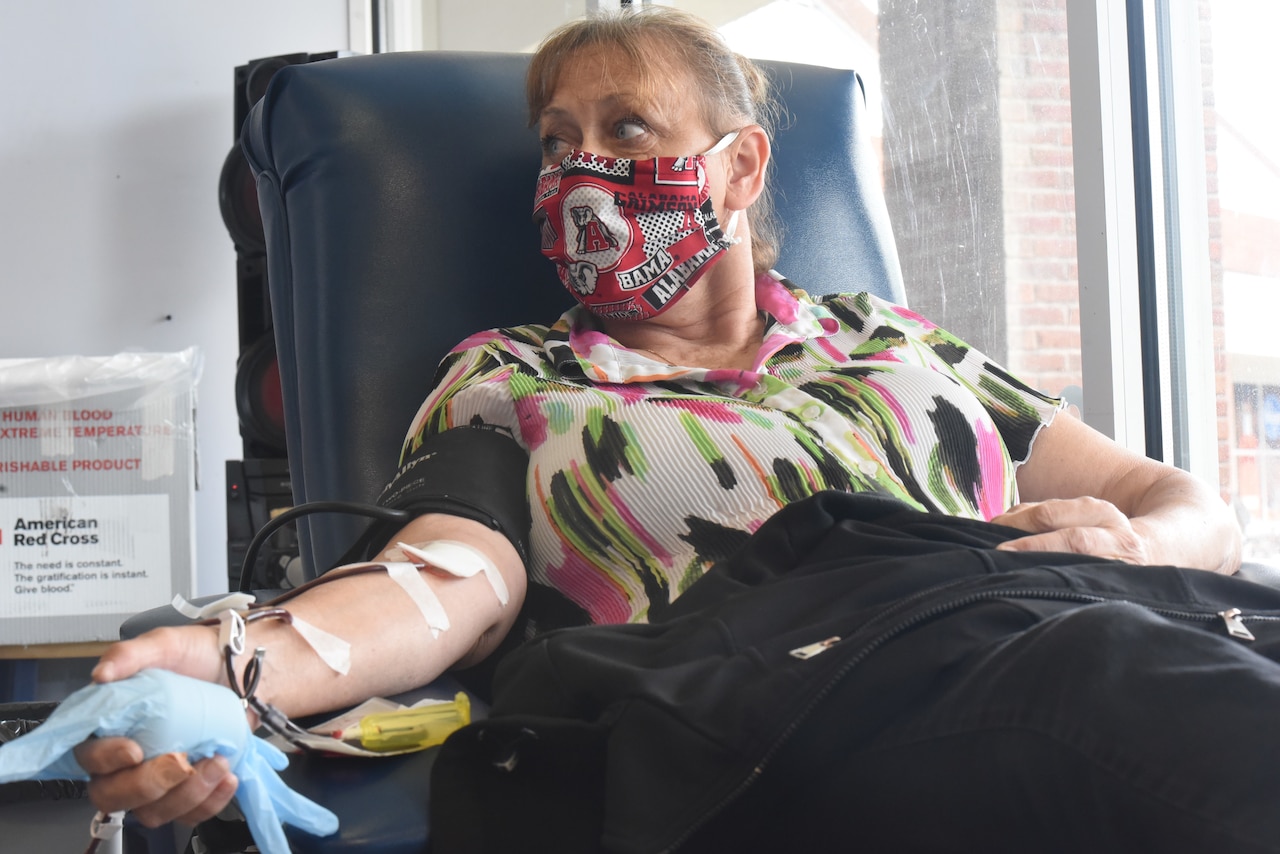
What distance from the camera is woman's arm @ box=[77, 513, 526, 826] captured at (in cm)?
52

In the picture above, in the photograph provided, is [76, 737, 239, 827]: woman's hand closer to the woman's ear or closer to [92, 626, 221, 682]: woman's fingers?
[92, 626, 221, 682]: woman's fingers

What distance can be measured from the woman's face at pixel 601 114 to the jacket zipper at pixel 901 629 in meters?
0.75

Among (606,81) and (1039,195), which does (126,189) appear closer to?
(606,81)

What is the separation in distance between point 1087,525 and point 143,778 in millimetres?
698

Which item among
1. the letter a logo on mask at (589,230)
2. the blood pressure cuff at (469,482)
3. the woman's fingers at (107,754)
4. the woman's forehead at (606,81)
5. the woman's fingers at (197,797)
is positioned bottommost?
the woman's fingers at (197,797)

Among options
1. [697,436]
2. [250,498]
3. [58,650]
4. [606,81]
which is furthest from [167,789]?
[58,650]

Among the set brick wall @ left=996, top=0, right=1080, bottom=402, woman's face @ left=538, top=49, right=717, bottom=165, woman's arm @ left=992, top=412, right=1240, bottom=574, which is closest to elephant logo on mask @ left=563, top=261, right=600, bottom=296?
woman's face @ left=538, top=49, right=717, bottom=165

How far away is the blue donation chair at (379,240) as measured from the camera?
46.9 inches

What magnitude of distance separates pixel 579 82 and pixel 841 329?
39cm

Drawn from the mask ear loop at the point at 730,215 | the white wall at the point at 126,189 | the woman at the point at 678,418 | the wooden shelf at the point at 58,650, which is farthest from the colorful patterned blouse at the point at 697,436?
the white wall at the point at 126,189

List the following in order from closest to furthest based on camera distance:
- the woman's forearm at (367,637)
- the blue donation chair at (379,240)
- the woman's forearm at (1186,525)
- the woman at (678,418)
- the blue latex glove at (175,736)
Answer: the blue latex glove at (175,736)
the woman's forearm at (367,637)
the woman at (678,418)
the woman's forearm at (1186,525)
the blue donation chair at (379,240)

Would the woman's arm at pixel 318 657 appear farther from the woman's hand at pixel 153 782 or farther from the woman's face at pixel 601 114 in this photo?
the woman's face at pixel 601 114

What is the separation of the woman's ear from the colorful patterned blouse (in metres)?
0.20

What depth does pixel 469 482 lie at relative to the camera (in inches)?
37.1
